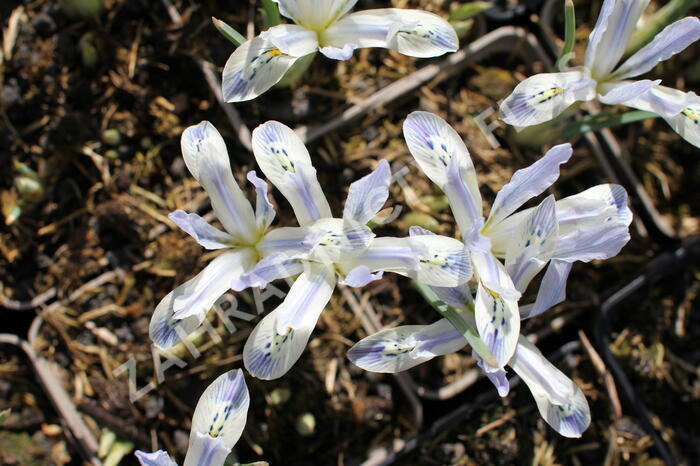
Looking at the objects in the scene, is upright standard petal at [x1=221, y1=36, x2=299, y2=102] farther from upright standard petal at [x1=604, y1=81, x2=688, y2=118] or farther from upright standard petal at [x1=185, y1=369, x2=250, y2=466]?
upright standard petal at [x1=604, y1=81, x2=688, y2=118]

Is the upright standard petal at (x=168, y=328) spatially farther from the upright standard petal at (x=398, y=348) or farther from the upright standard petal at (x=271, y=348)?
the upright standard petal at (x=398, y=348)

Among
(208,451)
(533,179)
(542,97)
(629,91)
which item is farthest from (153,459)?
(629,91)

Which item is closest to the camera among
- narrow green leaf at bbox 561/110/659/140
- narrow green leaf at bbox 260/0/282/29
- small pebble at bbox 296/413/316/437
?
narrow green leaf at bbox 260/0/282/29

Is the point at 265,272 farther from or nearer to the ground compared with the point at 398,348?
farther from the ground

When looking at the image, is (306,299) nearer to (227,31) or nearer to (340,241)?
(340,241)

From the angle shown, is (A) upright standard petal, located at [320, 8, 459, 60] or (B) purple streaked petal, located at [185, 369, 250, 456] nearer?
(B) purple streaked petal, located at [185, 369, 250, 456]

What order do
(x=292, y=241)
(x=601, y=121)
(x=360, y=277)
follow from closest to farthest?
1. (x=360, y=277)
2. (x=292, y=241)
3. (x=601, y=121)

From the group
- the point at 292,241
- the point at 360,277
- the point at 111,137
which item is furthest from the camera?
the point at 111,137

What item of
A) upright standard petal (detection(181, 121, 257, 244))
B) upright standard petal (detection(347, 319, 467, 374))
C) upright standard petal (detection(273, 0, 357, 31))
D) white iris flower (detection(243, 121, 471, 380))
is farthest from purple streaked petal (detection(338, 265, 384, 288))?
upright standard petal (detection(273, 0, 357, 31))
